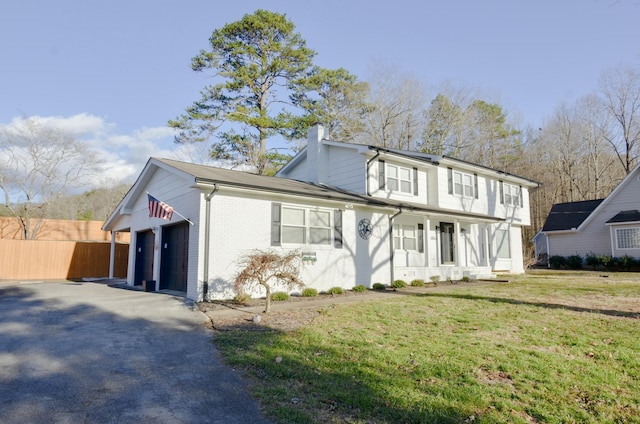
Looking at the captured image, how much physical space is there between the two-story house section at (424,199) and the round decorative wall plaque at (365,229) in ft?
3.52

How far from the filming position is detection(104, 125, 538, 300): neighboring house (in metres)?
10.8

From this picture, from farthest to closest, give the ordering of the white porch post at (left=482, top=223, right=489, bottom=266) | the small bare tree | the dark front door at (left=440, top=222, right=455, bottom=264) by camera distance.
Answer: the white porch post at (left=482, top=223, right=489, bottom=266)
the dark front door at (left=440, top=222, right=455, bottom=264)
the small bare tree

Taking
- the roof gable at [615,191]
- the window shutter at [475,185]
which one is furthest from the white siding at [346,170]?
the roof gable at [615,191]

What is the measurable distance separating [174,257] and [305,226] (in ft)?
15.3

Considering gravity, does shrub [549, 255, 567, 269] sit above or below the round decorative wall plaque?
below

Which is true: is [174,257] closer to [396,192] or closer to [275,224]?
[275,224]

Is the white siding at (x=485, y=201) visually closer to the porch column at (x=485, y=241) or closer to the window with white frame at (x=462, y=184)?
the window with white frame at (x=462, y=184)

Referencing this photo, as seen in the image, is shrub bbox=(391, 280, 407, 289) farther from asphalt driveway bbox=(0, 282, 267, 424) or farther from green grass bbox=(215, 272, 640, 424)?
asphalt driveway bbox=(0, 282, 267, 424)

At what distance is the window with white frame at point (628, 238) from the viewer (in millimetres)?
23734

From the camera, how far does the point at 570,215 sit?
93.6 ft

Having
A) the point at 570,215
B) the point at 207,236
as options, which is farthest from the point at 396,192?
the point at 570,215

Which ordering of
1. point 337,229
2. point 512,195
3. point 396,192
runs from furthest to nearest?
1. point 512,195
2. point 396,192
3. point 337,229

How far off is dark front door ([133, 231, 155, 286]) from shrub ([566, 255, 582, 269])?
2736cm

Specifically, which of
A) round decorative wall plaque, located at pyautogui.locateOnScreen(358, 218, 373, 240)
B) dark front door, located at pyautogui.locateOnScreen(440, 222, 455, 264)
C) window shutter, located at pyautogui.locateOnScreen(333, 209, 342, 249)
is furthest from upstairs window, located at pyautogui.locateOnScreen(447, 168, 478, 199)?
window shutter, located at pyautogui.locateOnScreen(333, 209, 342, 249)
